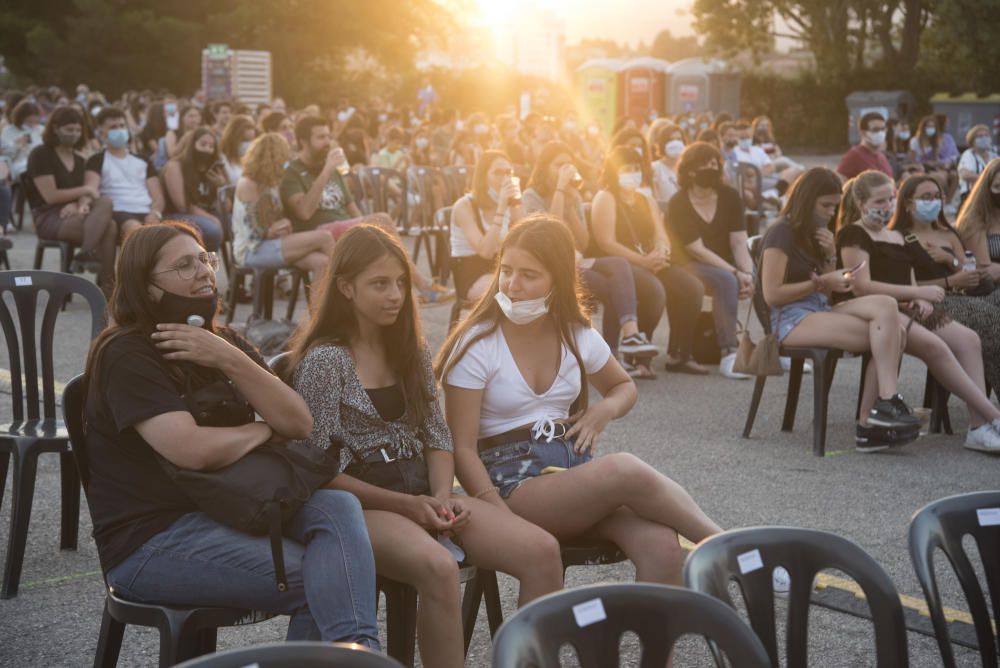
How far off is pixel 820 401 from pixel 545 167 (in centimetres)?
285

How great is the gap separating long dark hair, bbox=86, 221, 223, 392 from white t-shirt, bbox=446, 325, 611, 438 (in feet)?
3.24

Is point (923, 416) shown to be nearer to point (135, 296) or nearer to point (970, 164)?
point (135, 296)

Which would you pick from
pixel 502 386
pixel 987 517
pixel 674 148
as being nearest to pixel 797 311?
pixel 502 386

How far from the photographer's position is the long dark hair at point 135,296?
3.22m

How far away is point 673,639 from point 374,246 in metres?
1.80

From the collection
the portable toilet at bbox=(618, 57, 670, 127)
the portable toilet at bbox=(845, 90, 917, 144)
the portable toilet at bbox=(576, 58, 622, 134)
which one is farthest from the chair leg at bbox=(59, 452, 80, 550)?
the portable toilet at bbox=(576, 58, 622, 134)

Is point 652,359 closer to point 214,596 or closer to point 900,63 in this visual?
point 214,596

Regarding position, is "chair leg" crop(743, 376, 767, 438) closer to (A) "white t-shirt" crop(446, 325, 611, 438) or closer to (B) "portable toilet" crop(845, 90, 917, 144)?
(A) "white t-shirt" crop(446, 325, 611, 438)

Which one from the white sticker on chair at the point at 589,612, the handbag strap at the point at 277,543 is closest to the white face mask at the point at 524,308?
the handbag strap at the point at 277,543

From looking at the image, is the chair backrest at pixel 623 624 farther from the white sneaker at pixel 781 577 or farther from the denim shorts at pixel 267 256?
the denim shorts at pixel 267 256

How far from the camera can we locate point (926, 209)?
7016mm

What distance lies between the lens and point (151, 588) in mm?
3092

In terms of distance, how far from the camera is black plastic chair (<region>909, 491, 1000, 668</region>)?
8.68ft

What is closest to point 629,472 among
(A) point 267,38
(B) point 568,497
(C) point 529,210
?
(B) point 568,497
